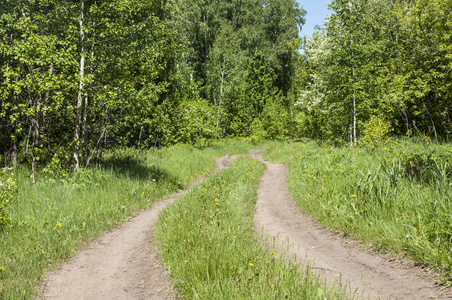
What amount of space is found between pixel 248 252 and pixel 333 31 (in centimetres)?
1915

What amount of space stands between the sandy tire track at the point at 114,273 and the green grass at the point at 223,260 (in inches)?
11.4

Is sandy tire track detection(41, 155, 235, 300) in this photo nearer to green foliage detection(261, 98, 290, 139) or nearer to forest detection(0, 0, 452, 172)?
forest detection(0, 0, 452, 172)

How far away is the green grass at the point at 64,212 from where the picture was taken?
4.82 metres

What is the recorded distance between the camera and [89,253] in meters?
5.92

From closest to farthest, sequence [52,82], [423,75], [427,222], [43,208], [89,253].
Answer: [427,222]
[89,253]
[43,208]
[52,82]
[423,75]

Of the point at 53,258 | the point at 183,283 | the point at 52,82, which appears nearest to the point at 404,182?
the point at 183,283

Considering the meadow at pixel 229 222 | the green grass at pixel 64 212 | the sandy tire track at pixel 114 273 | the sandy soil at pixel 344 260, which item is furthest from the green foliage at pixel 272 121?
the sandy tire track at pixel 114 273

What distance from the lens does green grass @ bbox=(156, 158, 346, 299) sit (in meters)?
Result: 3.56

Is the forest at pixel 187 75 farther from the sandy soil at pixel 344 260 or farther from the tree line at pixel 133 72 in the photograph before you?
the sandy soil at pixel 344 260

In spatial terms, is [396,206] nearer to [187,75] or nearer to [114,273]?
[114,273]

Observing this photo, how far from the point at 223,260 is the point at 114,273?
2.09 meters

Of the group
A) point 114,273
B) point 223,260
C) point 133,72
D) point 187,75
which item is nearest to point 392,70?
point 133,72

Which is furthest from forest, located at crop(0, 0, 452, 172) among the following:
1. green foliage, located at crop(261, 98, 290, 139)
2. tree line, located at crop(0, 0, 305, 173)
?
green foliage, located at crop(261, 98, 290, 139)

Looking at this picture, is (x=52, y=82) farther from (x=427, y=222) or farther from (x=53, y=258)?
(x=427, y=222)
